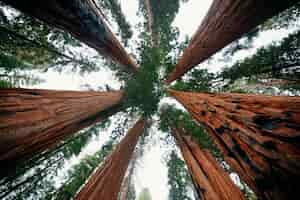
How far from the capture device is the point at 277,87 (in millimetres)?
5492

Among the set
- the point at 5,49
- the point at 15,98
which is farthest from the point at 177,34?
the point at 15,98

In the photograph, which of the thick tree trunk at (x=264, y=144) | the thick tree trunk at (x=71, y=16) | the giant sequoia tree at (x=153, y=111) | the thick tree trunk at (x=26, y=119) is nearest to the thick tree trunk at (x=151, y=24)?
the giant sequoia tree at (x=153, y=111)

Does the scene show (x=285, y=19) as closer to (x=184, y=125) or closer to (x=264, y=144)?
(x=184, y=125)

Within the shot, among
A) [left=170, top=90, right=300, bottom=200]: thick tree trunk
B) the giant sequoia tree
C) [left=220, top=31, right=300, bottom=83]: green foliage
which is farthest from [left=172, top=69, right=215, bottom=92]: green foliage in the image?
[left=170, top=90, right=300, bottom=200]: thick tree trunk

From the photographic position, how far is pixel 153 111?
717 centimetres

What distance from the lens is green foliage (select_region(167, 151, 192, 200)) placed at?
6711 mm

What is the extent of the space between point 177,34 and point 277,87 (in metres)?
3.65

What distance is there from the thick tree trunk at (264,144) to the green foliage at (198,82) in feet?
14.4

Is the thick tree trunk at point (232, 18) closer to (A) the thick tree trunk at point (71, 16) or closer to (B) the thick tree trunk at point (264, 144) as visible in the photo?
(B) the thick tree trunk at point (264, 144)

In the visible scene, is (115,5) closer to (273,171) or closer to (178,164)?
(178,164)

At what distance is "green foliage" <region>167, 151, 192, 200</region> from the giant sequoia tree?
8 centimetres

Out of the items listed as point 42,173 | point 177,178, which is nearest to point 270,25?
point 177,178

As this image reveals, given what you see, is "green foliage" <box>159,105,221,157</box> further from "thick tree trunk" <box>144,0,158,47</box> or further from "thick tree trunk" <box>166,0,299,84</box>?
"thick tree trunk" <box>144,0,158,47</box>

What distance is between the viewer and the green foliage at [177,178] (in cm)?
671
